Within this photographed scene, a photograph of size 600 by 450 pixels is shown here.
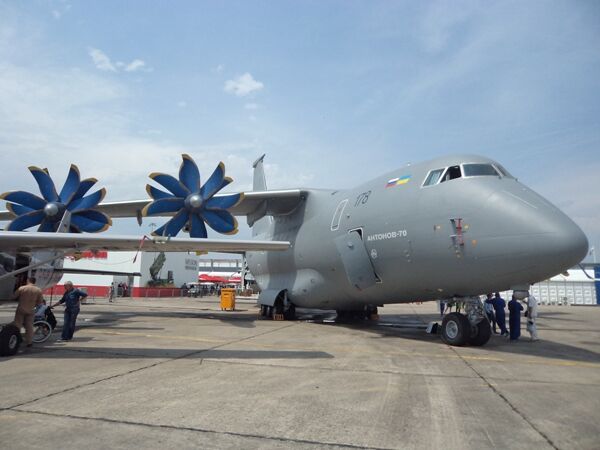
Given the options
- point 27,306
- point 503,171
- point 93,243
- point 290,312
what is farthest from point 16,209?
point 503,171

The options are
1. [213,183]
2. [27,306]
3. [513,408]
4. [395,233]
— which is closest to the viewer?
[513,408]

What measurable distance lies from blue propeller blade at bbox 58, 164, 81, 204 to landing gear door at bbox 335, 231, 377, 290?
10160 mm

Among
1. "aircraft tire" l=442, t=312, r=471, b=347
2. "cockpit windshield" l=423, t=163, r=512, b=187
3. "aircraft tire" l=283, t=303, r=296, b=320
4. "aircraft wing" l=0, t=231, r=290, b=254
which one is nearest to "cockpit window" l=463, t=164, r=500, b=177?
"cockpit windshield" l=423, t=163, r=512, b=187

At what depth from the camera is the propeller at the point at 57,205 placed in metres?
15.5

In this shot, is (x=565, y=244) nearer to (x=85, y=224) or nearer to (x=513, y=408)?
(x=513, y=408)

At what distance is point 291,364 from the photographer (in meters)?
7.19

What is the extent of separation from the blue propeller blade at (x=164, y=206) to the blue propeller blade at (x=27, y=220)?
403 centimetres

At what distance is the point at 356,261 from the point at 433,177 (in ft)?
10.2

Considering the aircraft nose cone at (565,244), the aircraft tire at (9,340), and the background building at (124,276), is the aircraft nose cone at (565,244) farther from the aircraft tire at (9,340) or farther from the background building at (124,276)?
the background building at (124,276)

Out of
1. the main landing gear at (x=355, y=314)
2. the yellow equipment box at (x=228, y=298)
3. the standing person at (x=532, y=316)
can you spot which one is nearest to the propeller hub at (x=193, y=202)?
the main landing gear at (x=355, y=314)

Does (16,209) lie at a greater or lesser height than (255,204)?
lesser

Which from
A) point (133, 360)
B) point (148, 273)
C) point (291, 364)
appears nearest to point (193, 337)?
point (133, 360)

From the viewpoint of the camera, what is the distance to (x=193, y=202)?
15078mm

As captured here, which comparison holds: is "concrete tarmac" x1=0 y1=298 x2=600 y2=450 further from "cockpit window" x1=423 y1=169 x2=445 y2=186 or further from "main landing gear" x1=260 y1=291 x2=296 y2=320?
"main landing gear" x1=260 y1=291 x2=296 y2=320
